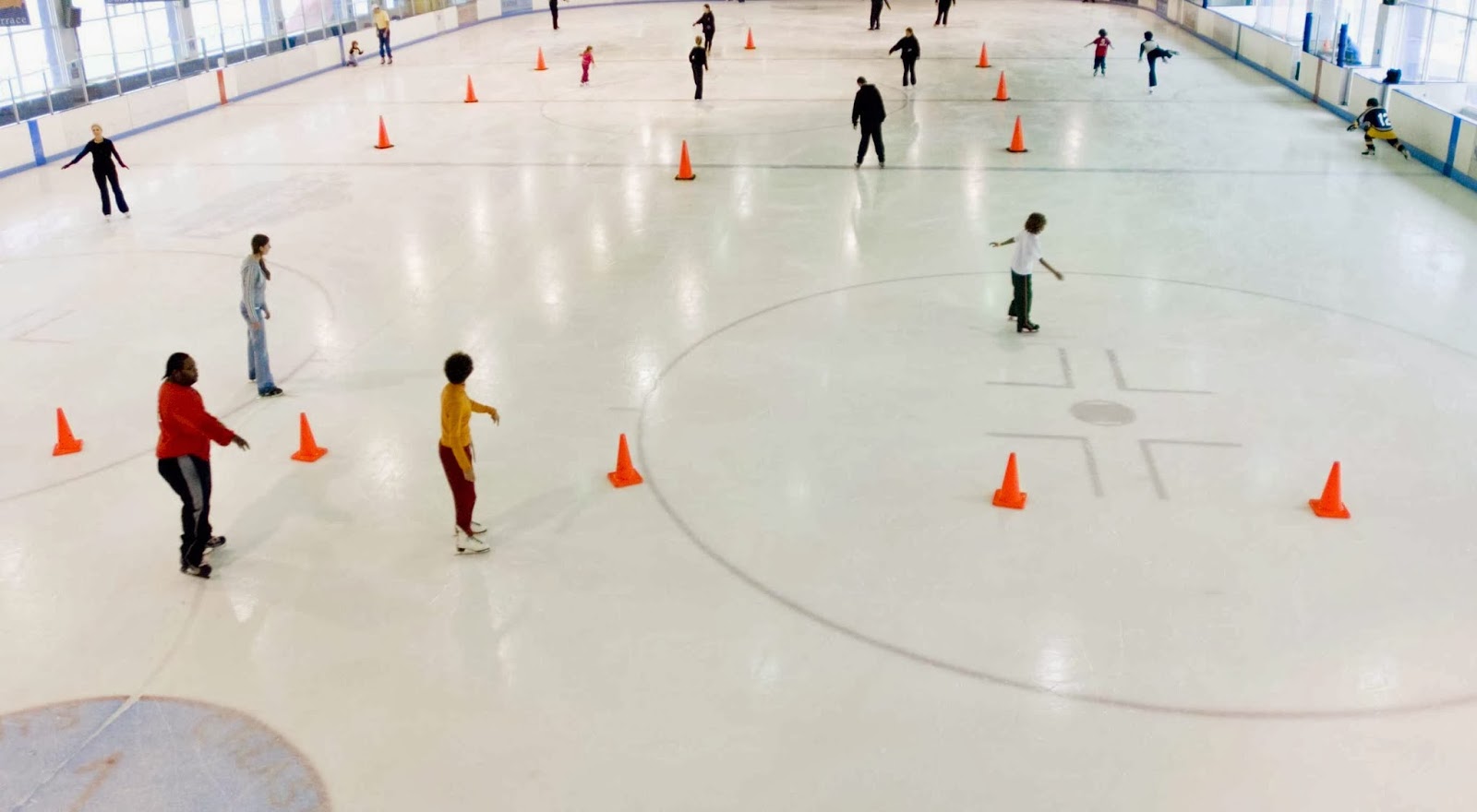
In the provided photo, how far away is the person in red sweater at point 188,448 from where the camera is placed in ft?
24.2

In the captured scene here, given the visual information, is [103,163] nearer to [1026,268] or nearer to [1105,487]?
[1026,268]

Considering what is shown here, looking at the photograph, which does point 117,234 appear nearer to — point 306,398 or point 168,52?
Answer: point 306,398

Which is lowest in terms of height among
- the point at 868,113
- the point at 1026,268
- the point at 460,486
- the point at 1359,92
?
the point at 460,486

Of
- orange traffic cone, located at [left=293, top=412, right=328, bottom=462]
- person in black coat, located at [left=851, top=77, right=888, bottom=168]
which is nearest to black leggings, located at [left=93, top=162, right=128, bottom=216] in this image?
orange traffic cone, located at [left=293, top=412, right=328, bottom=462]

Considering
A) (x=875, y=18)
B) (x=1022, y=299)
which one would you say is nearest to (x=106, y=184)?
(x=1022, y=299)

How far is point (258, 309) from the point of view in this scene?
10453mm

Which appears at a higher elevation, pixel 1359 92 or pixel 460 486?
pixel 1359 92

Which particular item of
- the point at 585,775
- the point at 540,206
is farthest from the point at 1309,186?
the point at 585,775

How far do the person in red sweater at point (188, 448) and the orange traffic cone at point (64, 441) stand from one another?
2611 mm

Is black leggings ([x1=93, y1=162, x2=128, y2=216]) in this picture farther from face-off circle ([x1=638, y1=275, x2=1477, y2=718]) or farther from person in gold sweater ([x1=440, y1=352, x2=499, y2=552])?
person in gold sweater ([x1=440, y1=352, x2=499, y2=552])

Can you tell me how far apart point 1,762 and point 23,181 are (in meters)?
16.9

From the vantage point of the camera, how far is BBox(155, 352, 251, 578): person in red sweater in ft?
24.2

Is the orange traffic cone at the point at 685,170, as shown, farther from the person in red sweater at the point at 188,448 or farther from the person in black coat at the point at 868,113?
the person in red sweater at the point at 188,448

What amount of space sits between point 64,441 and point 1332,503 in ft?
33.1
